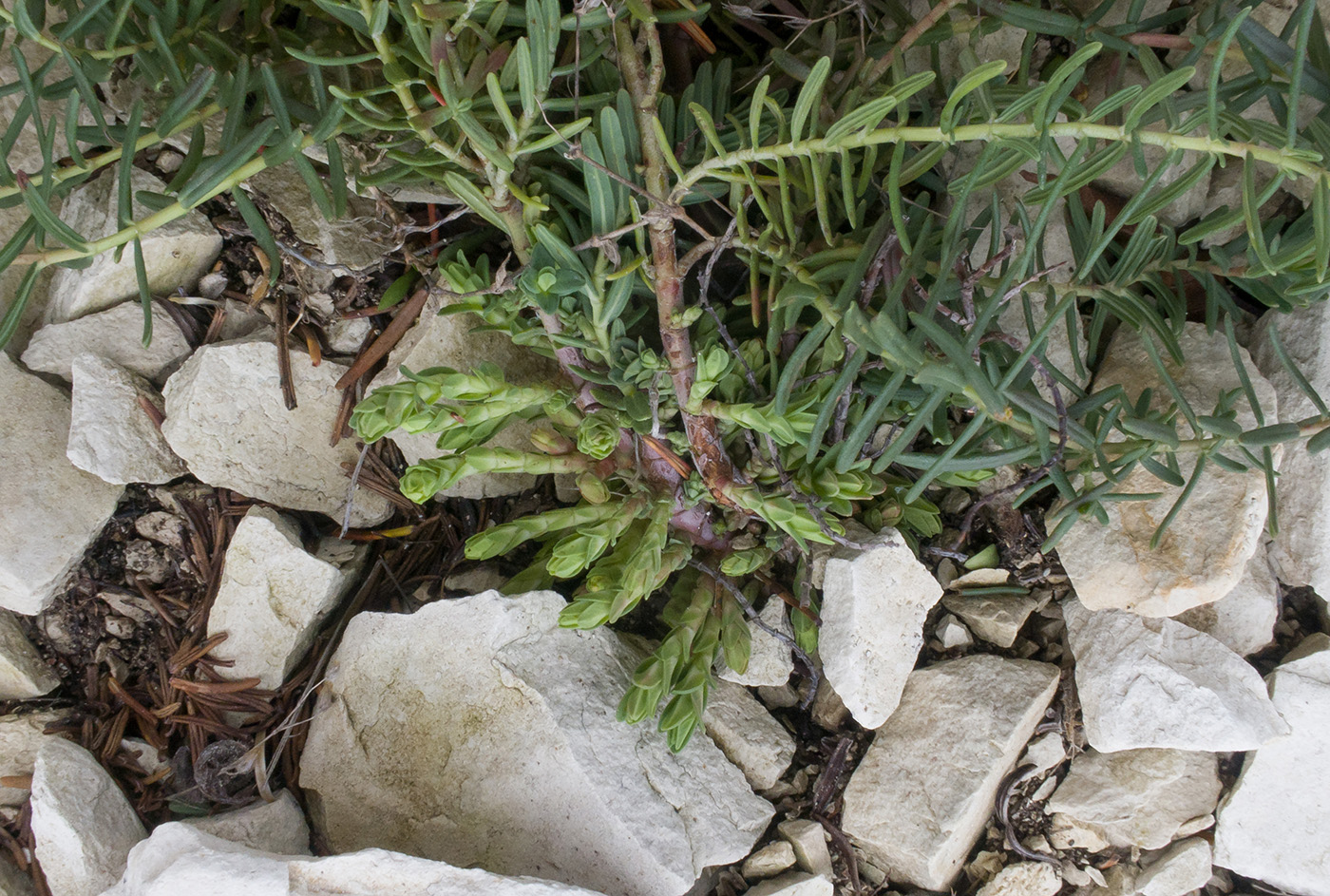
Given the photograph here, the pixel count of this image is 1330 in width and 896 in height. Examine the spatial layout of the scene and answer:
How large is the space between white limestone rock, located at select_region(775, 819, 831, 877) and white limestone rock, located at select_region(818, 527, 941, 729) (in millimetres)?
339

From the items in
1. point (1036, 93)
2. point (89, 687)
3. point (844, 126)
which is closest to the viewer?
point (1036, 93)

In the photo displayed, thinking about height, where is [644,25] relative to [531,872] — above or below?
above

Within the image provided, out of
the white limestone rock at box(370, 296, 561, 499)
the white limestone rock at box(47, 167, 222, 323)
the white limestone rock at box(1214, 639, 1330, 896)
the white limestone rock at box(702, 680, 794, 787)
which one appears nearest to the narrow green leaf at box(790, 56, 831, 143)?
the white limestone rock at box(370, 296, 561, 499)

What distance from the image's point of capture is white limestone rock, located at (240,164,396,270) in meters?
2.50

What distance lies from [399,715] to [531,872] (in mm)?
529

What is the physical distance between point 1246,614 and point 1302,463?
1.42ft

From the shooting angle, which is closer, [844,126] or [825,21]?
[844,126]

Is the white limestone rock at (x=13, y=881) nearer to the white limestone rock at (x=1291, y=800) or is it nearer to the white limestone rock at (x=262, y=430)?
the white limestone rock at (x=262, y=430)

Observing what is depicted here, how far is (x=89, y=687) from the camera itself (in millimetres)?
2584

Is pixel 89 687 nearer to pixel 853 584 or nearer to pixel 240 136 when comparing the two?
pixel 240 136

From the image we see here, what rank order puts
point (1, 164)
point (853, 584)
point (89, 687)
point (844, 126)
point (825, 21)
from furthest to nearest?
1. point (89, 687)
2. point (853, 584)
3. point (825, 21)
4. point (1, 164)
5. point (844, 126)

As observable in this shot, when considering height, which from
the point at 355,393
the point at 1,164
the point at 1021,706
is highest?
the point at 1,164

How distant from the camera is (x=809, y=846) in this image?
8.16 feet

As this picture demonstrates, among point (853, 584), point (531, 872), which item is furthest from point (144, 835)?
point (853, 584)
